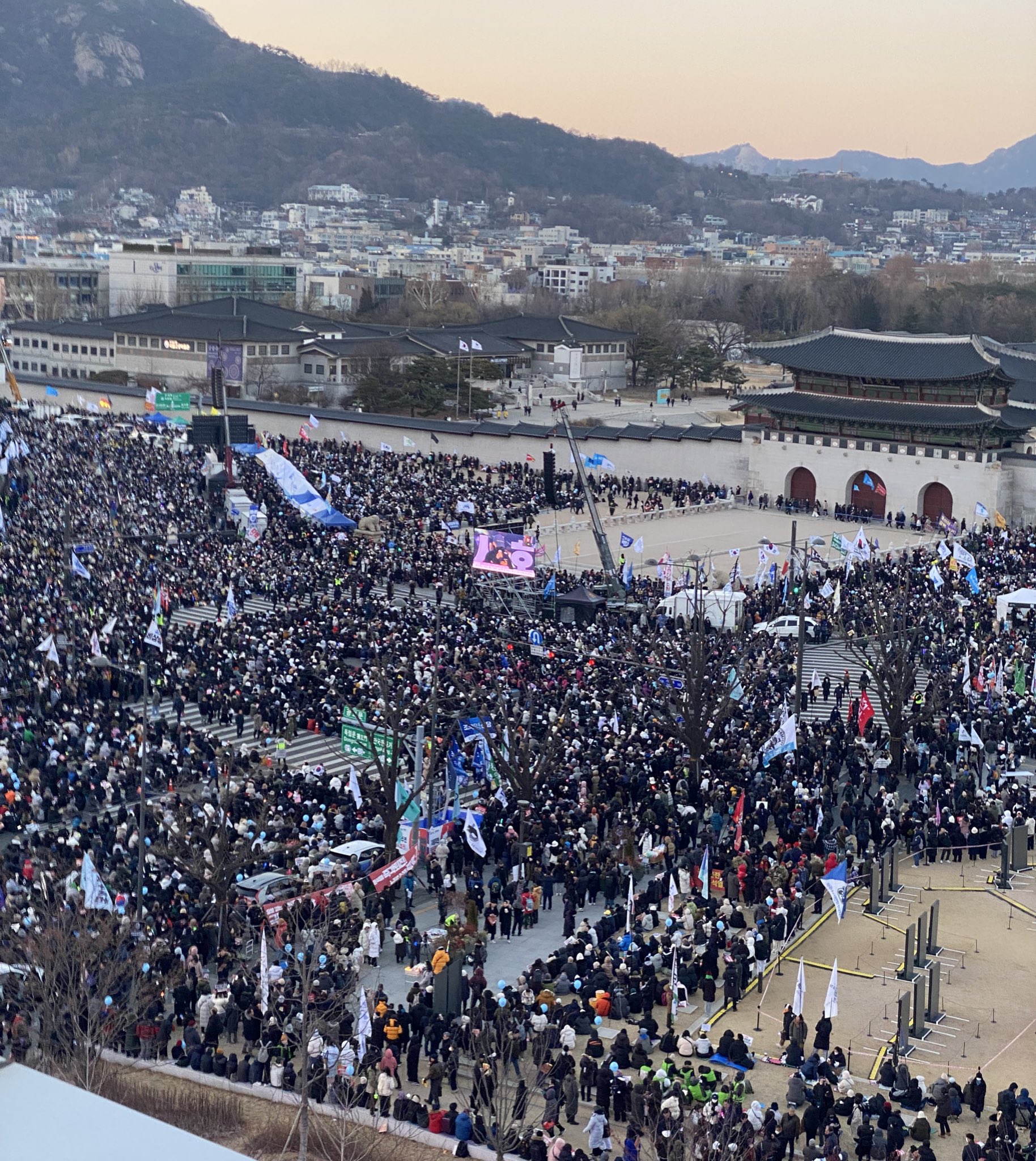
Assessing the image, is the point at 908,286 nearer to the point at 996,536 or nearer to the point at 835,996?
the point at 996,536

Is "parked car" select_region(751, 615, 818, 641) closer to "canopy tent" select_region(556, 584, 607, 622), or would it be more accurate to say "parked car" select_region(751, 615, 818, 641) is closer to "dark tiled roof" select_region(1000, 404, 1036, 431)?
"canopy tent" select_region(556, 584, 607, 622)

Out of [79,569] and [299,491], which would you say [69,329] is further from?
[79,569]

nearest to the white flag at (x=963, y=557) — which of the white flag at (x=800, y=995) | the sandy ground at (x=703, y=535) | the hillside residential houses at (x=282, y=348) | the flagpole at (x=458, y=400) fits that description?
the sandy ground at (x=703, y=535)

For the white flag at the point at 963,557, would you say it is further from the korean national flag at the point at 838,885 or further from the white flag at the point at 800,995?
the white flag at the point at 800,995

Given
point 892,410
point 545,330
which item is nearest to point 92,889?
point 892,410

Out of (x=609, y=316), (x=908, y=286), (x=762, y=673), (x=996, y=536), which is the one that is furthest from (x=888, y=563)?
(x=908, y=286)

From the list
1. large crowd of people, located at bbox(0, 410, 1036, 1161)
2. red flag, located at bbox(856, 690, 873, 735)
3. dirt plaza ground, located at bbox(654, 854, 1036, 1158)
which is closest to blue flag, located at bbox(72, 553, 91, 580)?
large crowd of people, located at bbox(0, 410, 1036, 1161)
